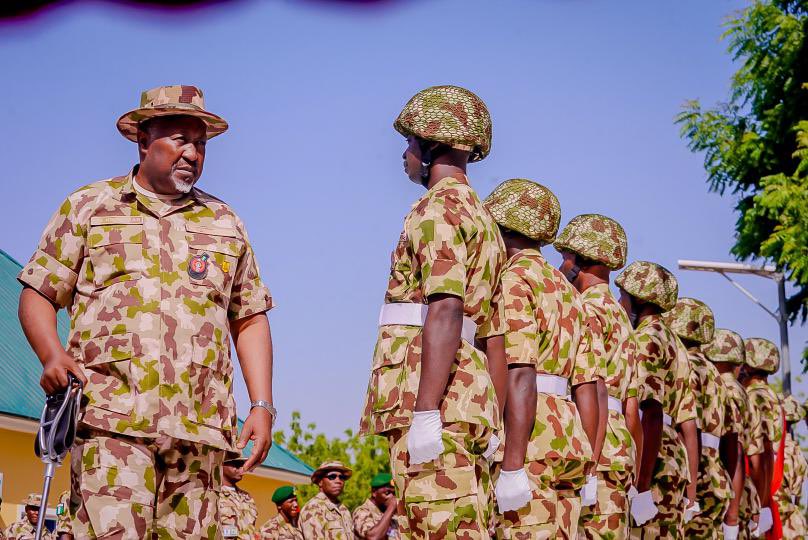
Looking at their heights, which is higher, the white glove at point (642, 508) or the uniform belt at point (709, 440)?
the uniform belt at point (709, 440)

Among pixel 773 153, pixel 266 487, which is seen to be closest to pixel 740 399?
pixel 773 153

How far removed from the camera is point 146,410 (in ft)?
16.6

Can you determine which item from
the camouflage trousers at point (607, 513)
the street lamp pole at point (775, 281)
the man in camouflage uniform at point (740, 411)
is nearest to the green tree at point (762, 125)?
the street lamp pole at point (775, 281)

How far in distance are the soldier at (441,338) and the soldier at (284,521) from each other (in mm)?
12722

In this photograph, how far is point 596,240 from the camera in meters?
8.74

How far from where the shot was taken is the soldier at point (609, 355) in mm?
8258

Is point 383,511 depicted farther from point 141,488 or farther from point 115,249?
point 141,488

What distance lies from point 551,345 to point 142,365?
263 cm

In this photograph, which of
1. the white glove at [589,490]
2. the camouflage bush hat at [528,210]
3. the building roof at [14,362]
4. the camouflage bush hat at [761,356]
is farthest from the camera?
the building roof at [14,362]

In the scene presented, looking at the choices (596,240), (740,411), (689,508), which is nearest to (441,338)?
(596,240)

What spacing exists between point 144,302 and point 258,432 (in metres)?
0.74

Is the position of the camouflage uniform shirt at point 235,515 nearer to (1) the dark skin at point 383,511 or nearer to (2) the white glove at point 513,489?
(1) the dark skin at point 383,511

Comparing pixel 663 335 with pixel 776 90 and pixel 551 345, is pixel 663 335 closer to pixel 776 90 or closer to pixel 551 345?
pixel 551 345

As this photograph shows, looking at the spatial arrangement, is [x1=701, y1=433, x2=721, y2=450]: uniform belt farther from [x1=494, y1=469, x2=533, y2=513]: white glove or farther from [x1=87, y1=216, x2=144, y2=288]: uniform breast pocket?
[x1=87, y1=216, x2=144, y2=288]: uniform breast pocket
